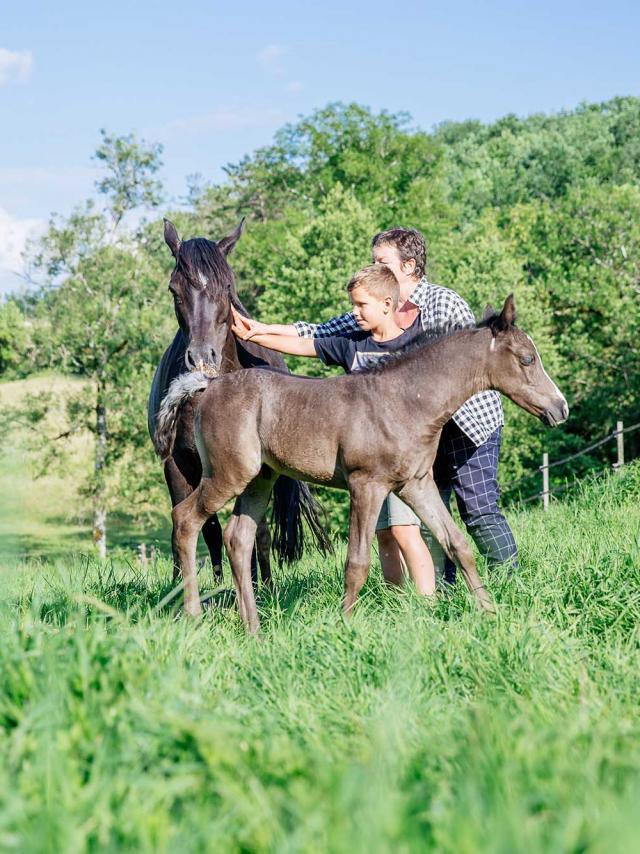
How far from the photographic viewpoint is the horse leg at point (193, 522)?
5.13 meters

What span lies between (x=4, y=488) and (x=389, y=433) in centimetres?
191

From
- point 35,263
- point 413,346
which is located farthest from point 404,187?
point 413,346

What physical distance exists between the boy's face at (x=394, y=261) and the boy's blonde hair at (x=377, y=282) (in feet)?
0.93

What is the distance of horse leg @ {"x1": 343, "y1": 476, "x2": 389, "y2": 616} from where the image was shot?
473 cm

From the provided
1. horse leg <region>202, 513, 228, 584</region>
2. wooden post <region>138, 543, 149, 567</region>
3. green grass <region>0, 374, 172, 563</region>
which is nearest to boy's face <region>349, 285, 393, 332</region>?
horse leg <region>202, 513, 228, 584</region>

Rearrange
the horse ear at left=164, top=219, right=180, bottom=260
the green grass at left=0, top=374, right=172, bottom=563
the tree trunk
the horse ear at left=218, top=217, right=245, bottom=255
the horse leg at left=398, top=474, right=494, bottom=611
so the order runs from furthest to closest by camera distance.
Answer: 1. the tree trunk
2. the green grass at left=0, top=374, right=172, bottom=563
3. the horse ear at left=218, top=217, right=245, bottom=255
4. the horse ear at left=164, top=219, right=180, bottom=260
5. the horse leg at left=398, top=474, right=494, bottom=611

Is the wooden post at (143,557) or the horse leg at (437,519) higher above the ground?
the horse leg at (437,519)

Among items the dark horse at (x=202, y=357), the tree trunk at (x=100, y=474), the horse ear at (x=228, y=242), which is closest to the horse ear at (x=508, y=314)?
the dark horse at (x=202, y=357)

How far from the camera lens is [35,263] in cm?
2981

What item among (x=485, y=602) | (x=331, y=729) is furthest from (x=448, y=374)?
(x=331, y=729)

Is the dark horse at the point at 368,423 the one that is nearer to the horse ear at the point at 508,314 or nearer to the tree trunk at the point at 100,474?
the horse ear at the point at 508,314

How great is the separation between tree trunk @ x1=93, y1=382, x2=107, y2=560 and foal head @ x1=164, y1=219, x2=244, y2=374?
24.5 metres

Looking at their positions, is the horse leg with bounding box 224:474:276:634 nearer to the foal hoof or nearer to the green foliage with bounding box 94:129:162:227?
the foal hoof

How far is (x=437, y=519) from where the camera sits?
5.02 meters
